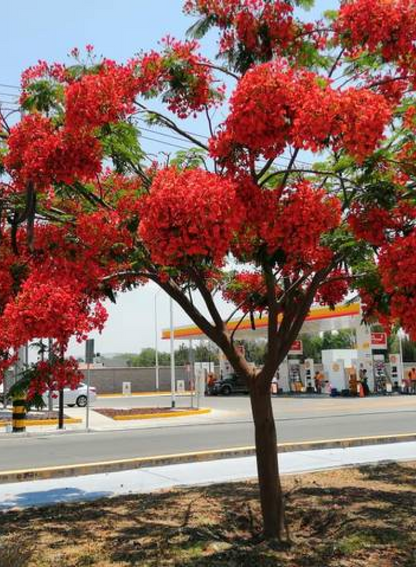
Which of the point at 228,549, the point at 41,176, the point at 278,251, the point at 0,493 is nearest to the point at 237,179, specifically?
the point at 278,251

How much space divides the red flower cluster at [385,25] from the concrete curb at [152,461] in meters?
8.08

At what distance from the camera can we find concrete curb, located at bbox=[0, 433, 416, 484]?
1014 cm

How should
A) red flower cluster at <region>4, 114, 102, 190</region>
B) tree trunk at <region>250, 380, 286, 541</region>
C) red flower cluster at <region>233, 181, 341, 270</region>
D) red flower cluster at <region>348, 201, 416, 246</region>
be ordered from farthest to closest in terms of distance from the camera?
tree trunk at <region>250, 380, 286, 541</region> < red flower cluster at <region>4, 114, 102, 190</region> < red flower cluster at <region>348, 201, 416, 246</region> < red flower cluster at <region>233, 181, 341, 270</region>

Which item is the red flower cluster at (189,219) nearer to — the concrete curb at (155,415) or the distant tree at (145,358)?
the concrete curb at (155,415)

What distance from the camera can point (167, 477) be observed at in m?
9.91

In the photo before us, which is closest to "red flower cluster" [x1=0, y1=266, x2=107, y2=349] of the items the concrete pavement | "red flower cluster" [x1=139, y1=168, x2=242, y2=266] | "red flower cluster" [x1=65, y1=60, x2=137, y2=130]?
"red flower cluster" [x1=139, y1=168, x2=242, y2=266]

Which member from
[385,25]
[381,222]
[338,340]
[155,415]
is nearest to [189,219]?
[381,222]

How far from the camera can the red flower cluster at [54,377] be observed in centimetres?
598

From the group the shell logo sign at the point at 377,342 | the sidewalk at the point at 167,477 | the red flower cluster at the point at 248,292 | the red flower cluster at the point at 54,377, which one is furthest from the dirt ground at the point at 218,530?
the shell logo sign at the point at 377,342

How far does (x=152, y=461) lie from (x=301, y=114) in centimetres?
849

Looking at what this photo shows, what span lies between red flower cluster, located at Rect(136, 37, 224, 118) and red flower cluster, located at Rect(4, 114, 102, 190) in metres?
0.90

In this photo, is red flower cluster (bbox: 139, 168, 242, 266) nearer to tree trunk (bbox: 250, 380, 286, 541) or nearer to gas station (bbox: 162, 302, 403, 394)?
tree trunk (bbox: 250, 380, 286, 541)

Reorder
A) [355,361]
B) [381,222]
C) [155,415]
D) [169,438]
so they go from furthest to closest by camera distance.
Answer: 1. [355,361]
2. [155,415]
3. [169,438]
4. [381,222]

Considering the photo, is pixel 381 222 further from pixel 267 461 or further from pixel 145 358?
pixel 145 358
